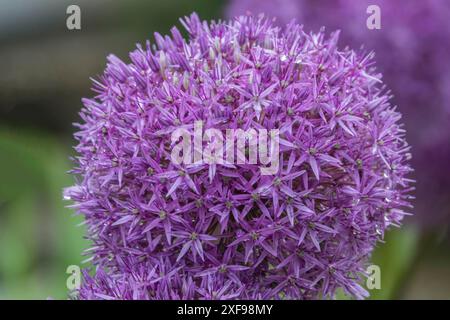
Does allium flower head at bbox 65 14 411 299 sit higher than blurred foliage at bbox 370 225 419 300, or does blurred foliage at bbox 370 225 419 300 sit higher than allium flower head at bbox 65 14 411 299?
allium flower head at bbox 65 14 411 299

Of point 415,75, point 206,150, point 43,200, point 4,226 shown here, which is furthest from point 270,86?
point 43,200

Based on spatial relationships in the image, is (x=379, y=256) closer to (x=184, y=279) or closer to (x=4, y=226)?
(x=184, y=279)

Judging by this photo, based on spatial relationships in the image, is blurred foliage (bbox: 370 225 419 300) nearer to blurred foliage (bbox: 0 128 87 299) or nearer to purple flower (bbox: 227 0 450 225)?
purple flower (bbox: 227 0 450 225)

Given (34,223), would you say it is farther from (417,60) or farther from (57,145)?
(417,60)

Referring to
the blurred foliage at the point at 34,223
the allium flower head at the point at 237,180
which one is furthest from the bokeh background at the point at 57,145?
the allium flower head at the point at 237,180

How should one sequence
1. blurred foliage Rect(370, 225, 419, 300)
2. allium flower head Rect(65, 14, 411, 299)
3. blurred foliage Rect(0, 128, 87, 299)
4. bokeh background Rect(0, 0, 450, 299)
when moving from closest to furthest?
1. allium flower head Rect(65, 14, 411, 299)
2. blurred foliage Rect(370, 225, 419, 300)
3. bokeh background Rect(0, 0, 450, 299)
4. blurred foliage Rect(0, 128, 87, 299)

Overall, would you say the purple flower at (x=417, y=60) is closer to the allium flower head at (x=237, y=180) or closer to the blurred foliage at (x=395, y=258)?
the blurred foliage at (x=395, y=258)

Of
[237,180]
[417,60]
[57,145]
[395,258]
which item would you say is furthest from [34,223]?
[237,180]

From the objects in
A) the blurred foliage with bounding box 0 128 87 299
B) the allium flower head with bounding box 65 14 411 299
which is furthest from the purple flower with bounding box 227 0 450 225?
the blurred foliage with bounding box 0 128 87 299
